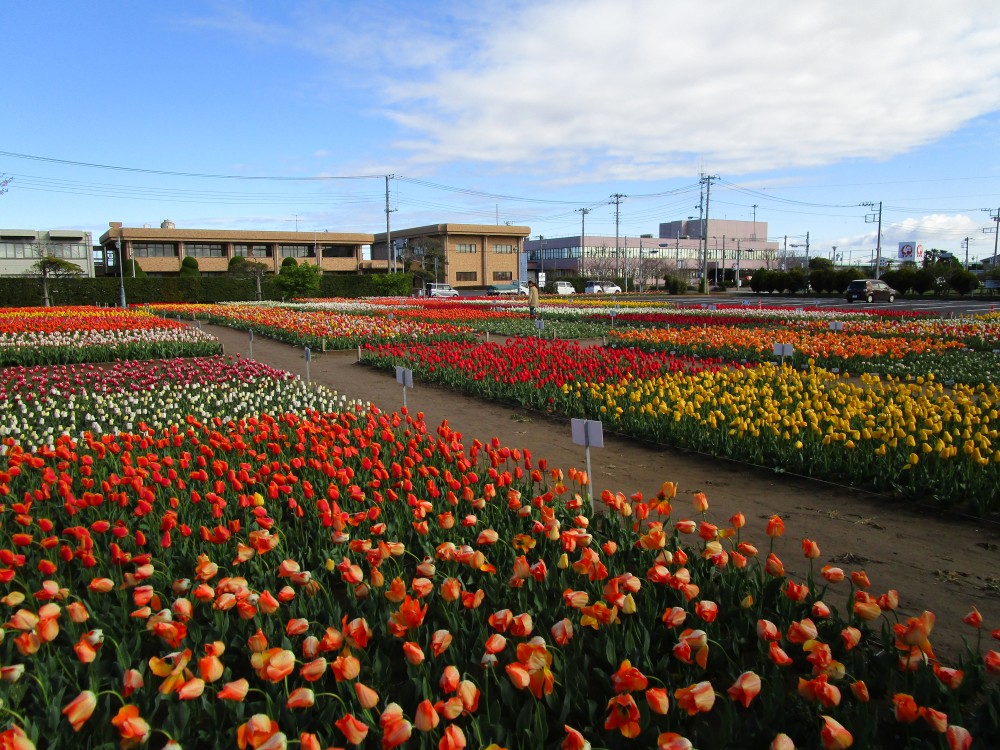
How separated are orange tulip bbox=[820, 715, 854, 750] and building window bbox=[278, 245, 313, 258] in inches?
3107

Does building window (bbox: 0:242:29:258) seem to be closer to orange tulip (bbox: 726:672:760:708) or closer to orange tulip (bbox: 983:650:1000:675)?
orange tulip (bbox: 726:672:760:708)

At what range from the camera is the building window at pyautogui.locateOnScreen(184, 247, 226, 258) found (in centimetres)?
7112

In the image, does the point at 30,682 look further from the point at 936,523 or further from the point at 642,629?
the point at 936,523

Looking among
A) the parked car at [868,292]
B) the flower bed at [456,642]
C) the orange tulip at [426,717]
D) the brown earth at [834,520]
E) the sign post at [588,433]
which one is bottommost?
the brown earth at [834,520]

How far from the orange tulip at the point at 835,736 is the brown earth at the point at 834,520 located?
151 cm

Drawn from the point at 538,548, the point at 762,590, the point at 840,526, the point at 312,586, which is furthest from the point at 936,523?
the point at 312,586

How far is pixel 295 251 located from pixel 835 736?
80.7m

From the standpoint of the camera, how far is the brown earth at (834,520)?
3.81 metres

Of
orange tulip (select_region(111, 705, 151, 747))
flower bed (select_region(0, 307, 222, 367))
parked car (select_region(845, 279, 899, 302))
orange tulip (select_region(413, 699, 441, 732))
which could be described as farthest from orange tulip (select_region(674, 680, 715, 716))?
parked car (select_region(845, 279, 899, 302))

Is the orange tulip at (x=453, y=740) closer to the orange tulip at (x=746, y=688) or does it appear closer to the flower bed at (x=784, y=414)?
the orange tulip at (x=746, y=688)

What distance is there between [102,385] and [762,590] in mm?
9515

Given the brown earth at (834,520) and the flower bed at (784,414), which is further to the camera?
the flower bed at (784,414)

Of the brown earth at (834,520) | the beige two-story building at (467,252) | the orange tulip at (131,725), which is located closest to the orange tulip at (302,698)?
the orange tulip at (131,725)

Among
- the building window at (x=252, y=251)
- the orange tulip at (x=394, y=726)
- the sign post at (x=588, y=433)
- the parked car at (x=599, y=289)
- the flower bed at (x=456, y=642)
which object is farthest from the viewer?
the building window at (x=252, y=251)
